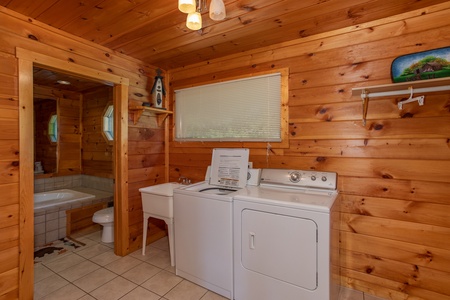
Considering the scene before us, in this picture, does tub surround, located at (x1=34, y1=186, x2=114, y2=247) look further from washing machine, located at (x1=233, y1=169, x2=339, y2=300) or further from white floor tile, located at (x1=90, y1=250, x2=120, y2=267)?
washing machine, located at (x1=233, y1=169, x2=339, y2=300)

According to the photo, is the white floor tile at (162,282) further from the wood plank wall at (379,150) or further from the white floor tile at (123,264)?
the wood plank wall at (379,150)

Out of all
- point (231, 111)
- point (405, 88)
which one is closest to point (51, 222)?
point (231, 111)

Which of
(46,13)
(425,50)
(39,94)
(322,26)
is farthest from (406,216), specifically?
(39,94)

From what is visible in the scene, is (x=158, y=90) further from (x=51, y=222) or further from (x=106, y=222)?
(x=51, y=222)

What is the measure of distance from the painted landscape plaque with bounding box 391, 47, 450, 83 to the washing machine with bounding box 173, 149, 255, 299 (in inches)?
54.3

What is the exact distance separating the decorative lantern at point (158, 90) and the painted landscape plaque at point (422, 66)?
2311 millimetres

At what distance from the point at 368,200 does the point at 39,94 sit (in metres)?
4.82

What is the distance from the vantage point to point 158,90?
2.74m

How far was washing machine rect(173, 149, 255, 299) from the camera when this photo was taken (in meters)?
1.82

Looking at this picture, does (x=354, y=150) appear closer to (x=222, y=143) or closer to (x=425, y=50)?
(x=425, y=50)

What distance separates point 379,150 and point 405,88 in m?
0.49

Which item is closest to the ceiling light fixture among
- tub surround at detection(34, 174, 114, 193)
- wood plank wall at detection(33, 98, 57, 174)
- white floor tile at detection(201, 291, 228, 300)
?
white floor tile at detection(201, 291, 228, 300)

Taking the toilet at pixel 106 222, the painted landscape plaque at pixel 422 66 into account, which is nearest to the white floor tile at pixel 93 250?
the toilet at pixel 106 222

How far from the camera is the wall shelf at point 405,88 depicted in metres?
1.45
